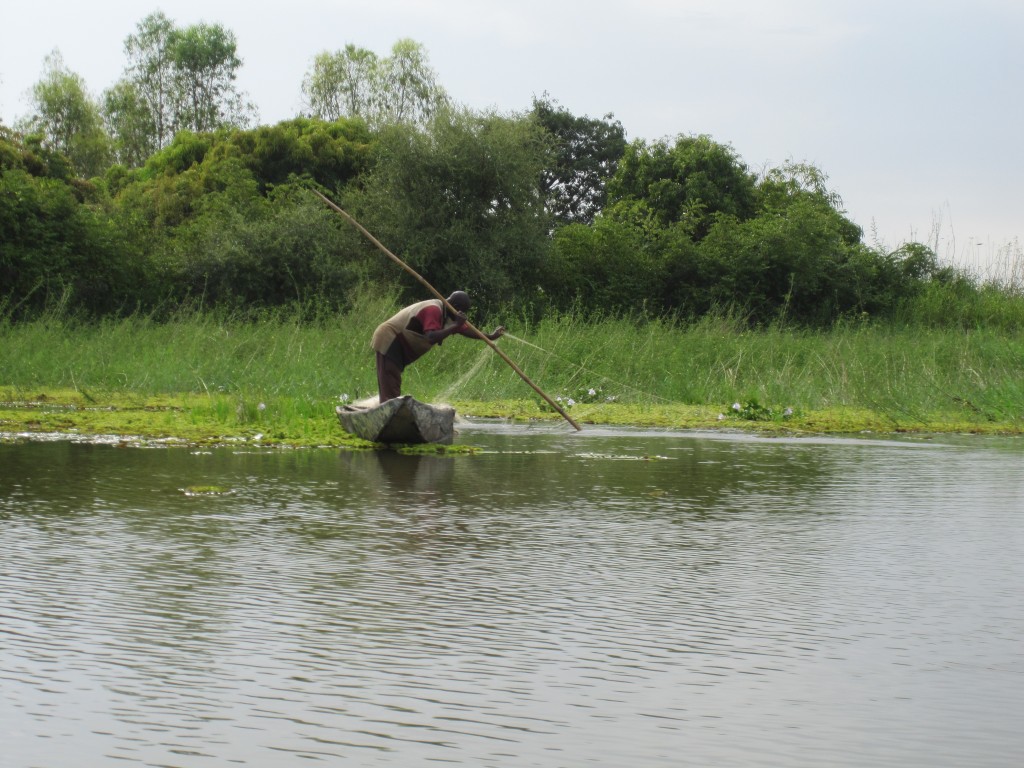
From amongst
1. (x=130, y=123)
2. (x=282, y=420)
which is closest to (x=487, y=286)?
(x=282, y=420)

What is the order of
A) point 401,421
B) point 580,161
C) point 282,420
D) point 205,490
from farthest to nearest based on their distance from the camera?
point 580,161 → point 282,420 → point 401,421 → point 205,490

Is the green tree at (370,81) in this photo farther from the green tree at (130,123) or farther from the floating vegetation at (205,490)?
the floating vegetation at (205,490)

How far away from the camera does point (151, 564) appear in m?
6.66

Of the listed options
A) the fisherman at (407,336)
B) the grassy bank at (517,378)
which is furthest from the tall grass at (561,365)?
the fisherman at (407,336)

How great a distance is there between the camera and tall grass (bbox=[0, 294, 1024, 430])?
19.6 metres

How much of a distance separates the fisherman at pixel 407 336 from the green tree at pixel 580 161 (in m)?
43.5

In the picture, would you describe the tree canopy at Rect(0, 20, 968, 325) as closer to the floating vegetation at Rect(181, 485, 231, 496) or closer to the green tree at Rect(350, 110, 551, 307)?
the green tree at Rect(350, 110, 551, 307)

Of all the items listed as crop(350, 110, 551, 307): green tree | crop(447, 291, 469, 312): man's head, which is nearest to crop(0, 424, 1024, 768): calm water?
crop(447, 291, 469, 312): man's head

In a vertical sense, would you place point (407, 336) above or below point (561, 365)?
above

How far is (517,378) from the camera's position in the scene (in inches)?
898

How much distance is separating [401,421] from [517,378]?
9.24 meters

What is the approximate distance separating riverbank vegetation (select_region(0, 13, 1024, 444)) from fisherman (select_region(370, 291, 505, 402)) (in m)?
0.91

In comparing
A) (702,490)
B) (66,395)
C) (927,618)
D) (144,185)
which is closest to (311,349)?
(66,395)

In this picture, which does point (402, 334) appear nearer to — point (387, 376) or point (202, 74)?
point (387, 376)
